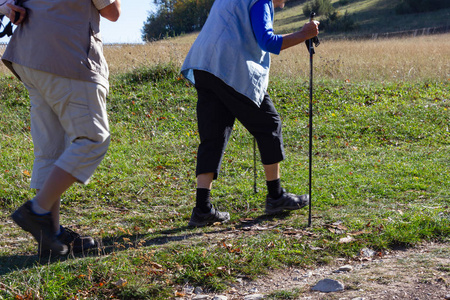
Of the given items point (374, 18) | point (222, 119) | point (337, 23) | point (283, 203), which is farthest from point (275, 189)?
point (374, 18)

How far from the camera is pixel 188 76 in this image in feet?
14.1

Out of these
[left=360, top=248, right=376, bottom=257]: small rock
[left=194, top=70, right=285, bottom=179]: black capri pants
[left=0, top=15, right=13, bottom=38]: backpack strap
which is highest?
[left=0, top=15, right=13, bottom=38]: backpack strap

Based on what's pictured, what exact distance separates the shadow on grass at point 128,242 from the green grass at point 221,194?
0.6 inches

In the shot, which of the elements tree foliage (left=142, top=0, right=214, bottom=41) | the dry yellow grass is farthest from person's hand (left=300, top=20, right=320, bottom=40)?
tree foliage (left=142, top=0, right=214, bottom=41)

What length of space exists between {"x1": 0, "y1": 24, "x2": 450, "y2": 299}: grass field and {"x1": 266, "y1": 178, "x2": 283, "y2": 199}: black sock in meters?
0.22

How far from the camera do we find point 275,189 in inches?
171

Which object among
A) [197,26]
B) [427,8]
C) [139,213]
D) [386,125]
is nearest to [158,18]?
[197,26]

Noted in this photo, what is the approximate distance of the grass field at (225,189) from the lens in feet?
10.5

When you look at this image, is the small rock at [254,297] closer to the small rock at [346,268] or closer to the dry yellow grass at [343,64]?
the small rock at [346,268]

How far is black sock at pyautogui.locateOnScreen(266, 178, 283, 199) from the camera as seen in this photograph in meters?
4.34

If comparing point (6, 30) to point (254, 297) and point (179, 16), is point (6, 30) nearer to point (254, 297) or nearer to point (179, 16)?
point (254, 297)

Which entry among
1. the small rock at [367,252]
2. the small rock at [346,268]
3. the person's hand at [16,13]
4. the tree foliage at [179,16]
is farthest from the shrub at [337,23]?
the person's hand at [16,13]

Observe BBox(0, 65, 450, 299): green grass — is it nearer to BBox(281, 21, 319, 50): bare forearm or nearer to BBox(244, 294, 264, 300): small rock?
BBox(244, 294, 264, 300): small rock

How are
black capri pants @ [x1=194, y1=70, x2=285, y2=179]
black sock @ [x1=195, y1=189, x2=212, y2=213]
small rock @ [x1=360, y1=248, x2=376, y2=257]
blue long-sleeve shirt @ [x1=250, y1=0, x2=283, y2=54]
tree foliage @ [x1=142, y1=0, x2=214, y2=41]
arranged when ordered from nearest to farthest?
small rock @ [x1=360, y1=248, x2=376, y2=257] → blue long-sleeve shirt @ [x1=250, y1=0, x2=283, y2=54] → black capri pants @ [x1=194, y1=70, x2=285, y2=179] → black sock @ [x1=195, y1=189, x2=212, y2=213] → tree foliage @ [x1=142, y1=0, x2=214, y2=41]
